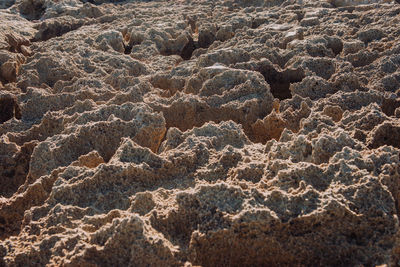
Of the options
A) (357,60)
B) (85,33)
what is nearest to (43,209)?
(357,60)

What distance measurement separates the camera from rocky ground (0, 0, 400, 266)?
1.23m

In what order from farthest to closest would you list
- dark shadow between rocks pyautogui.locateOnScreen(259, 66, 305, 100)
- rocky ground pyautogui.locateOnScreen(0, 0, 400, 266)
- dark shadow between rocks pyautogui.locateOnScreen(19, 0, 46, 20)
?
1. dark shadow between rocks pyautogui.locateOnScreen(19, 0, 46, 20)
2. dark shadow between rocks pyautogui.locateOnScreen(259, 66, 305, 100)
3. rocky ground pyautogui.locateOnScreen(0, 0, 400, 266)

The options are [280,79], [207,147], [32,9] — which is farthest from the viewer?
[32,9]

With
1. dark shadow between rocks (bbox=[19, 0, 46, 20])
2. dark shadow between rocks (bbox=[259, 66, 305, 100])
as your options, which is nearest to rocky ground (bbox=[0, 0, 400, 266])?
dark shadow between rocks (bbox=[259, 66, 305, 100])

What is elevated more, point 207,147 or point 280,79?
point 207,147

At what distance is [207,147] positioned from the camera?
174 centimetres

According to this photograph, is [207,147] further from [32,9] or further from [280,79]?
[32,9]

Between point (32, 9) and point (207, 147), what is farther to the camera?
point (32, 9)

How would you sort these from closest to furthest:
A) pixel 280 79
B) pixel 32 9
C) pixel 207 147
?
pixel 207 147, pixel 280 79, pixel 32 9

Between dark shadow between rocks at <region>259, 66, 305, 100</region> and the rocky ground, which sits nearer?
the rocky ground

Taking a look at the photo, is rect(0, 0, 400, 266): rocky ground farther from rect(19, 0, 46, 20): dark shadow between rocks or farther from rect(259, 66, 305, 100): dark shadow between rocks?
rect(19, 0, 46, 20): dark shadow between rocks

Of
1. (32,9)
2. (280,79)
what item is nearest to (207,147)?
(280,79)

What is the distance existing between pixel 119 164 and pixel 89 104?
2.82ft

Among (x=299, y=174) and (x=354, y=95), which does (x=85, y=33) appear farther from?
(x=299, y=174)
